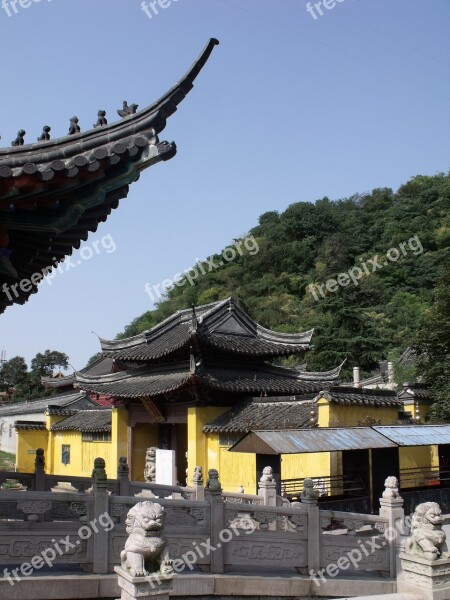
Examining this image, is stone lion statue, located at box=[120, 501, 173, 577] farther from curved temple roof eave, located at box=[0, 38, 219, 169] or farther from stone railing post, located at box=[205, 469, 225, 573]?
curved temple roof eave, located at box=[0, 38, 219, 169]

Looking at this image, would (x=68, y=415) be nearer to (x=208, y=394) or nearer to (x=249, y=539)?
(x=208, y=394)

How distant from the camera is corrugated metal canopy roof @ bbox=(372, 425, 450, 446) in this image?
15625 mm

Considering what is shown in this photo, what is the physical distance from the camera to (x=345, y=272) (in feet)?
234

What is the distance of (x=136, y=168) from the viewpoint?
22.5 ft

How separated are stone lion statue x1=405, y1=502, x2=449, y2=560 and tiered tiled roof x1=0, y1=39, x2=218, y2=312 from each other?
227 inches

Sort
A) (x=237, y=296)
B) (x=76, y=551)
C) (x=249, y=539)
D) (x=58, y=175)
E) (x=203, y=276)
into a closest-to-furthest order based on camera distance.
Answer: (x=58, y=175), (x=76, y=551), (x=249, y=539), (x=237, y=296), (x=203, y=276)

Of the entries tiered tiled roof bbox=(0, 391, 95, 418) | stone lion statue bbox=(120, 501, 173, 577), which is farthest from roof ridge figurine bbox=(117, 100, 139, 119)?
tiered tiled roof bbox=(0, 391, 95, 418)

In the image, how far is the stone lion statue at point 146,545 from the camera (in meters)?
6.61

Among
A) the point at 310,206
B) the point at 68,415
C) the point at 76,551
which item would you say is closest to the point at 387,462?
the point at 76,551

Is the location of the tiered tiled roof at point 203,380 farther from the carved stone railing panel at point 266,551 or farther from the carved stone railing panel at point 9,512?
the carved stone railing panel at point 266,551

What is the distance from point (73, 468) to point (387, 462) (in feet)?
61.3

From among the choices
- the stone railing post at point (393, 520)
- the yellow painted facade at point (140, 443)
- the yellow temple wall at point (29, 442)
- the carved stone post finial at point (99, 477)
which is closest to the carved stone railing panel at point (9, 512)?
the carved stone post finial at point (99, 477)

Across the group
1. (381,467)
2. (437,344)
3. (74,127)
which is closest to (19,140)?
(74,127)

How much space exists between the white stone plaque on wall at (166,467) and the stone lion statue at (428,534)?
13077mm
